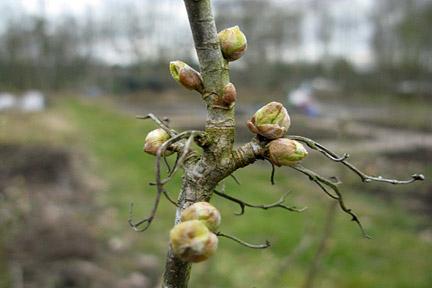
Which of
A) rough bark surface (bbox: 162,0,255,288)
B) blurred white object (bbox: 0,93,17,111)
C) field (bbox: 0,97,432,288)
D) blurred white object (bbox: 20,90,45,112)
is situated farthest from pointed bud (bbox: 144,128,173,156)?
blurred white object (bbox: 20,90,45,112)

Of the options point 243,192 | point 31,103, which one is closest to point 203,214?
point 243,192

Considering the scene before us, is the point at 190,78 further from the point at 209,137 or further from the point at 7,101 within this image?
the point at 7,101

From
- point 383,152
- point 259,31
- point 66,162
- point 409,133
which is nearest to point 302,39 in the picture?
point 259,31

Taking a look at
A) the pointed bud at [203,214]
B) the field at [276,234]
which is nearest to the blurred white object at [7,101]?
the field at [276,234]

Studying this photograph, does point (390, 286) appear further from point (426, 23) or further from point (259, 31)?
point (259, 31)

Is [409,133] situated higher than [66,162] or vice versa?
[66,162]

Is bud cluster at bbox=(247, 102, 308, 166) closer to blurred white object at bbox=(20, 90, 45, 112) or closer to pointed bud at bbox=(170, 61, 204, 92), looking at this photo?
pointed bud at bbox=(170, 61, 204, 92)
